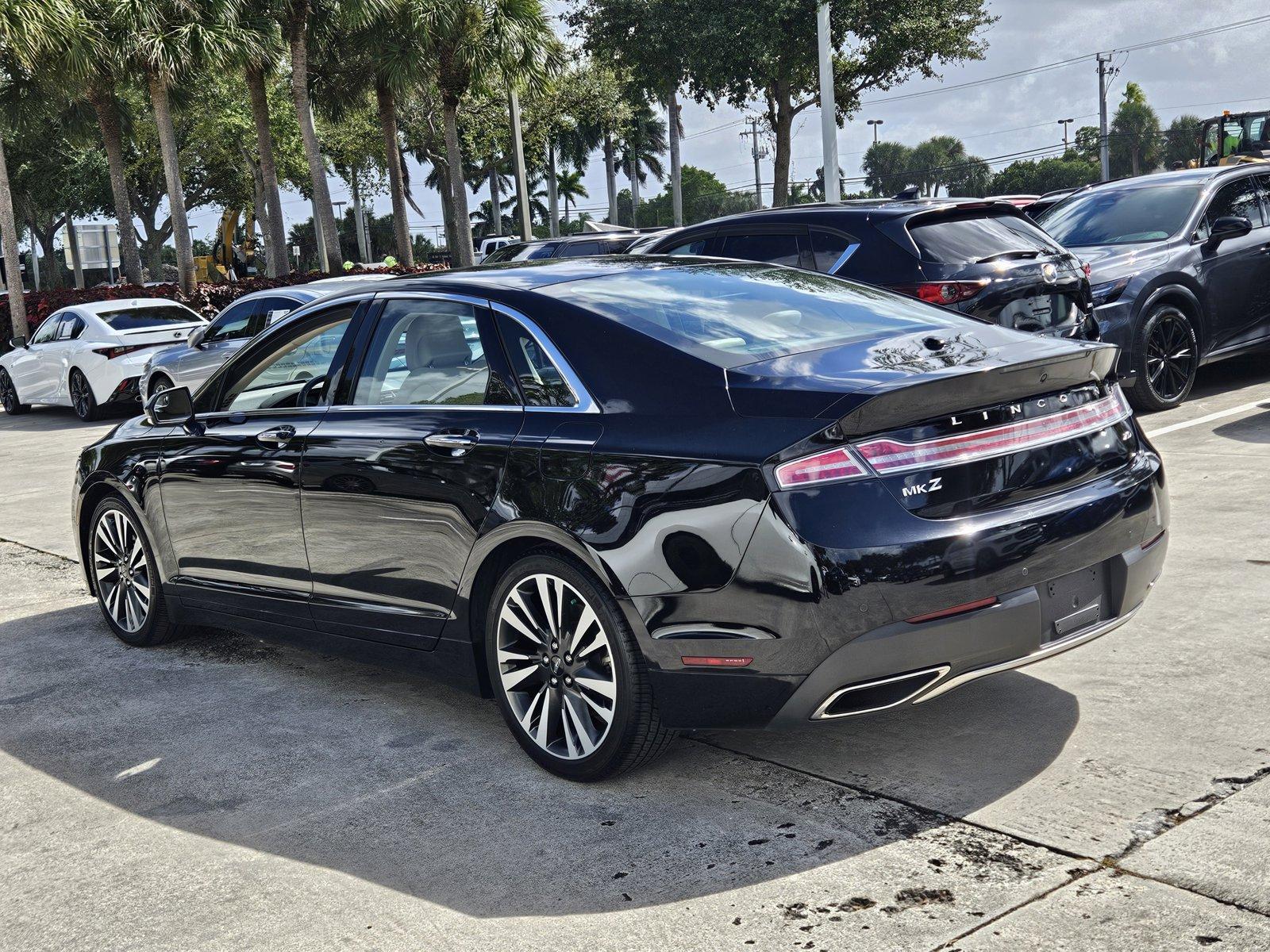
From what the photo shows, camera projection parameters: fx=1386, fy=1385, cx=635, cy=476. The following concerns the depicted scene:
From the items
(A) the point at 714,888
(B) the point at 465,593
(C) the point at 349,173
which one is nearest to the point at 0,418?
(B) the point at 465,593

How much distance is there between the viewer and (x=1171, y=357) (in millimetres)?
10273

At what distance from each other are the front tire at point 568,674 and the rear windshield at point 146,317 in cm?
1382

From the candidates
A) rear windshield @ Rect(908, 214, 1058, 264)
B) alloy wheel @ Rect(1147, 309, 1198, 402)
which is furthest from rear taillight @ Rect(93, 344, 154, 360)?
alloy wheel @ Rect(1147, 309, 1198, 402)

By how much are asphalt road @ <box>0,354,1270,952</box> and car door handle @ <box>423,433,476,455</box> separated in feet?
3.28

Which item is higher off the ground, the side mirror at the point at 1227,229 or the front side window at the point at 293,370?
the side mirror at the point at 1227,229

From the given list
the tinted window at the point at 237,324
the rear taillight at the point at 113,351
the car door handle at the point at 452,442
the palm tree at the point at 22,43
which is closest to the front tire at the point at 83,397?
the rear taillight at the point at 113,351

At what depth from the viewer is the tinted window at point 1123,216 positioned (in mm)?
10602

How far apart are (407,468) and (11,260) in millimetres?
23995

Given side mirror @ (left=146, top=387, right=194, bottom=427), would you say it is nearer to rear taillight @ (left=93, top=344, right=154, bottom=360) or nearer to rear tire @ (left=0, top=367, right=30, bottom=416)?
rear taillight @ (left=93, top=344, right=154, bottom=360)

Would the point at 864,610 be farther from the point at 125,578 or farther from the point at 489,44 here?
the point at 489,44

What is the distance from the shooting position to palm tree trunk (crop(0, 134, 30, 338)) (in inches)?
1002

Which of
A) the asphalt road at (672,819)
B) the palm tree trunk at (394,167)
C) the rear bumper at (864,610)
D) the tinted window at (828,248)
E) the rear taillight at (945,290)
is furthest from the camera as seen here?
the palm tree trunk at (394,167)

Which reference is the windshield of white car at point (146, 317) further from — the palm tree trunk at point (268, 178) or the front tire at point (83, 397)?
the palm tree trunk at point (268, 178)

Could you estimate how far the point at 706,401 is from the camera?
3803 millimetres
